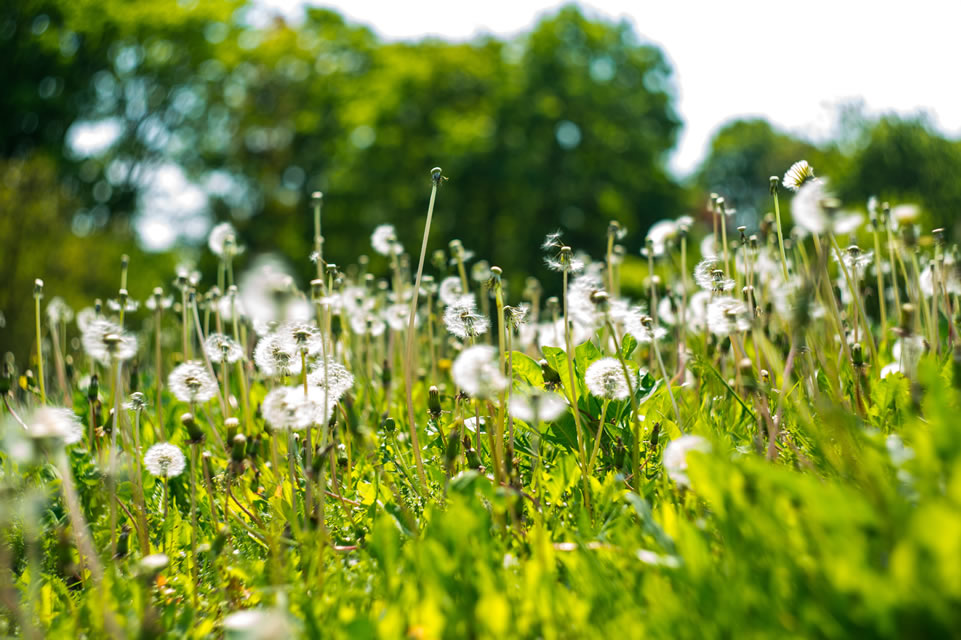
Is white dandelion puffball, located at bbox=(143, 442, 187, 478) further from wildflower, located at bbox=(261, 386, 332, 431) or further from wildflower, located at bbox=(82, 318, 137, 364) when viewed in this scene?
wildflower, located at bbox=(261, 386, 332, 431)

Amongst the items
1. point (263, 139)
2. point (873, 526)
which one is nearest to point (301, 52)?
point (263, 139)

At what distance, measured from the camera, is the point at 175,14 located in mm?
19672

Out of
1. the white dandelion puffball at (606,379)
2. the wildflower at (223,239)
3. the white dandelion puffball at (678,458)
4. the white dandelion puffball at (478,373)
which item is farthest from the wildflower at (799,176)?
the wildflower at (223,239)

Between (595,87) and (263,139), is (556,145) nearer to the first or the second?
(595,87)

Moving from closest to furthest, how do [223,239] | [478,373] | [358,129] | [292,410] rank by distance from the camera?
1. [478,373]
2. [292,410]
3. [223,239]
4. [358,129]

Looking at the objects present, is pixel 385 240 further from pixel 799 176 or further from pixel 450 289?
pixel 799 176

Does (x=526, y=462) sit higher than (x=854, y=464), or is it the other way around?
(x=854, y=464)

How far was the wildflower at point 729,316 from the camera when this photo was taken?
1.76m

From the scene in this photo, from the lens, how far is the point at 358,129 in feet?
73.7

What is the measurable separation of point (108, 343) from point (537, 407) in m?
1.01

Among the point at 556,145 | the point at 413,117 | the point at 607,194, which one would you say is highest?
the point at 413,117

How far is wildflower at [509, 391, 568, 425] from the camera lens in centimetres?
155

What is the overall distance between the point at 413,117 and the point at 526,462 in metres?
21.3

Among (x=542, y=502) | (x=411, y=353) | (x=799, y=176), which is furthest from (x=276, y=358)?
(x=799, y=176)
